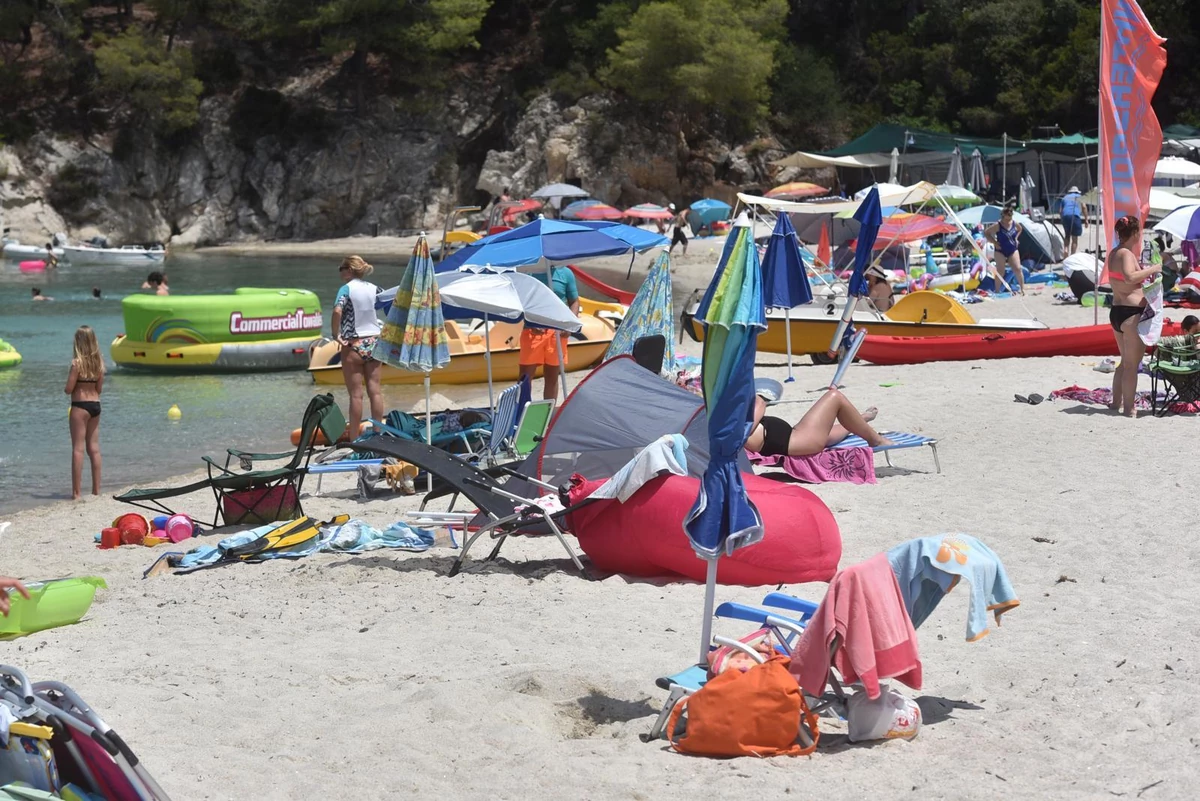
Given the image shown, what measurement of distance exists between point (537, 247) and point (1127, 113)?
5.40 m

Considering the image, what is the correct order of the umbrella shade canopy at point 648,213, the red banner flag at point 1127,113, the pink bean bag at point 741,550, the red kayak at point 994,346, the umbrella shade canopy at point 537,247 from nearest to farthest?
the pink bean bag at point 741,550, the red banner flag at point 1127,113, the umbrella shade canopy at point 537,247, the red kayak at point 994,346, the umbrella shade canopy at point 648,213

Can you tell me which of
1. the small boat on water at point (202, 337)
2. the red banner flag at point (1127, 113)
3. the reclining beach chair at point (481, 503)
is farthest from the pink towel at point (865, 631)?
the small boat on water at point (202, 337)

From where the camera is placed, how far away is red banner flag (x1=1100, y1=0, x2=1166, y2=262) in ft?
36.6

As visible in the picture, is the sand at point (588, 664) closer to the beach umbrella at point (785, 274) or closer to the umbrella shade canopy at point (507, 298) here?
the umbrella shade canopy at point (507, 298)

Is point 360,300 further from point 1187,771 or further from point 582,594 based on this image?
point 1187,771

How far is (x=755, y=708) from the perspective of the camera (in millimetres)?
4242

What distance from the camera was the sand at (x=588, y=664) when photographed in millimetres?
4082

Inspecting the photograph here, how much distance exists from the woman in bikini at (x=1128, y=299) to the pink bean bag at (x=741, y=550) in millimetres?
4569

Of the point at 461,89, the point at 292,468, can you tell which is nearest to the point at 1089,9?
the point at 461,89

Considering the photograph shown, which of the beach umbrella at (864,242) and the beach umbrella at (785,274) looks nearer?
the beach umbrella at (864,242)

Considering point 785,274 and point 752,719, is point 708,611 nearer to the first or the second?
point 752,719

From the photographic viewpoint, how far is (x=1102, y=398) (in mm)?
10625

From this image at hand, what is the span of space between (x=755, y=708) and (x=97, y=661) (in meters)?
2.92

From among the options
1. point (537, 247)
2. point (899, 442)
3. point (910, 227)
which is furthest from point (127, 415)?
point (910, 227)
